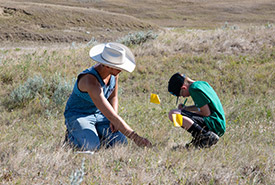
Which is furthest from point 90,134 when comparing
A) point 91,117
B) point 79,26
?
point 79,26

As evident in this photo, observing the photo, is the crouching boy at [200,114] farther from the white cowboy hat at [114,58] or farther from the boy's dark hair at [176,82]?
the white cowboy hat at [114,58]

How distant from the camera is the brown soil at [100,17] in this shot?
27691mm

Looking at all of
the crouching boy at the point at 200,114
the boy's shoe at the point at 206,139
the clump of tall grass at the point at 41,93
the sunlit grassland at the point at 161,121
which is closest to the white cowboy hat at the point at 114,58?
the crouching boy at the point at 200,114

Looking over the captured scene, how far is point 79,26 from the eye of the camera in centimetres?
3250

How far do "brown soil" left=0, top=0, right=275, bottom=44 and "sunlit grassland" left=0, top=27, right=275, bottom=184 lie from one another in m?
17.7

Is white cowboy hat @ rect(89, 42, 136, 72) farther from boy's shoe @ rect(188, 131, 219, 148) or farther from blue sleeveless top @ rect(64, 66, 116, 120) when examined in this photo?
boy's shoe @ rect(188, 131, 219, 148)

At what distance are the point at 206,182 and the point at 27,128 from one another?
125 inches

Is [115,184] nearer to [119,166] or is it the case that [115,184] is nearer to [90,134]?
[119,166]

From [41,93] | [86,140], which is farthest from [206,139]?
[41,93]

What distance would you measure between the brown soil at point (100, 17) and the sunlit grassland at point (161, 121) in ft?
57.9

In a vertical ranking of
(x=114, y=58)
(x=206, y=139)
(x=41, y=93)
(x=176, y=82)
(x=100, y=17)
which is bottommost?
(x=100, y=17)

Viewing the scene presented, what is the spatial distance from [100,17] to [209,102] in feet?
111

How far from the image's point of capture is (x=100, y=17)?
35.8 metres

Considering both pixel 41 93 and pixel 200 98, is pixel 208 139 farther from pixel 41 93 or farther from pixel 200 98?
pixel 41 93
